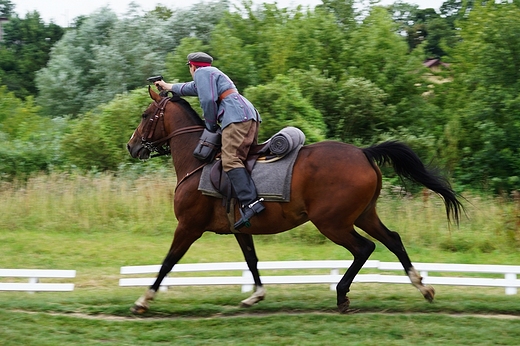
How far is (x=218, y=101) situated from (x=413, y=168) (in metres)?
2.48

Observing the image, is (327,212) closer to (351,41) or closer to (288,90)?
(288,90)

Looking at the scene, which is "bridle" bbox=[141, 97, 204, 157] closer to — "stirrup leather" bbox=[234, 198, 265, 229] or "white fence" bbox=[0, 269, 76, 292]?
"stirrup leather" bbox=[234, 198, 265, 229]

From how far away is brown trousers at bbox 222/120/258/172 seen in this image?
781cm

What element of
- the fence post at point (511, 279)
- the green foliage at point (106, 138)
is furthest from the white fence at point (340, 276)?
the green foliage at point (106, 138)

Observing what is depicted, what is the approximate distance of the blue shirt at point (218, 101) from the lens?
7980 mm

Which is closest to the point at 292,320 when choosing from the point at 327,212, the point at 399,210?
the point at 327,212

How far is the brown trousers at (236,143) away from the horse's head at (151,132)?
1144mm

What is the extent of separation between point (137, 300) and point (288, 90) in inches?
423

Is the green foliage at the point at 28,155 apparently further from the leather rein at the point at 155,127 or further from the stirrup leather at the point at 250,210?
the stirrup leather at the point at 250,210

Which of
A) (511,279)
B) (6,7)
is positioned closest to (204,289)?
(511,279)

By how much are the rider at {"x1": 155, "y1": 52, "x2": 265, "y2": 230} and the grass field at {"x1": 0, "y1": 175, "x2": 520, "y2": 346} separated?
4.44ft

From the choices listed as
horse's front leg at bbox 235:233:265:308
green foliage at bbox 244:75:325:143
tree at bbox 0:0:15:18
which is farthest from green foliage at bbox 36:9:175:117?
tree at bbox 0:0:15:18

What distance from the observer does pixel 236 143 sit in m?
7.89

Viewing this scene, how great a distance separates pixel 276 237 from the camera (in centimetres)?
1352
